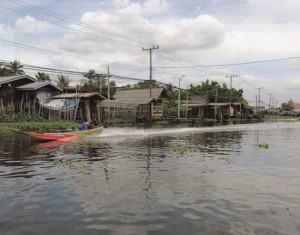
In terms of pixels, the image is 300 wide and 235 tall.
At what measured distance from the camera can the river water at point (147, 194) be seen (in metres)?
7.96

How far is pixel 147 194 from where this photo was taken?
10586mm

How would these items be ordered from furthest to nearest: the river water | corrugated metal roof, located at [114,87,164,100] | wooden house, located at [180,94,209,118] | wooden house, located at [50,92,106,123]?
1. wooden house, located at [180,94,209,118]
2. corrugated metal roof, located at [114,87,164,100]
3. wooden house, located at [50,92,106,123]
4. the river water

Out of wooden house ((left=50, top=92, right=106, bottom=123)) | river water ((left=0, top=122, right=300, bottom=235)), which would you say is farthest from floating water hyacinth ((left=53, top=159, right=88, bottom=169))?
wooden house ((left=50, top=92, right=106, bottom=123))

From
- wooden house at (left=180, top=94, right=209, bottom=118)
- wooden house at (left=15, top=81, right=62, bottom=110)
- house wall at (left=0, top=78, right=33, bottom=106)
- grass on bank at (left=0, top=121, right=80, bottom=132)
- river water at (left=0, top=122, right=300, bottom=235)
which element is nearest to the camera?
river water at (left=0, top=122, right=300, bottom=235)

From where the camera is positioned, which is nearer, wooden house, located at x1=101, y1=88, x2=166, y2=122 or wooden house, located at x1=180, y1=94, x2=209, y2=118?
wooden house, located at x1=101, y1=88, x2=166, y2=122

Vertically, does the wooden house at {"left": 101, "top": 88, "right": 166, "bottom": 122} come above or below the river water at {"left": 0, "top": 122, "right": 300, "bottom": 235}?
above

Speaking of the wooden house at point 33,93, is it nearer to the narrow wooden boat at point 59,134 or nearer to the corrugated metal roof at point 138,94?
the narrow wooden boat at point 59,134

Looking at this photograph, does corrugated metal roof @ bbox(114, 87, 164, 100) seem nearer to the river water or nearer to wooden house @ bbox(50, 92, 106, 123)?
wooden house @ bbox(50, 92, 106, 123)

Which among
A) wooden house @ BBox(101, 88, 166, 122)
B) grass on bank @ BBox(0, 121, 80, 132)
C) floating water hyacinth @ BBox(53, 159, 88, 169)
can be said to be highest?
wooden house @ BBox(101, 88, 166, 122)

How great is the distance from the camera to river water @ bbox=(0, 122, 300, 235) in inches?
313

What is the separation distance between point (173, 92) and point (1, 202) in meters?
78.4

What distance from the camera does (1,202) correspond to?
9.52 meters

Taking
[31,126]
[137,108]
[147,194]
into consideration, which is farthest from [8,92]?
[147,194]

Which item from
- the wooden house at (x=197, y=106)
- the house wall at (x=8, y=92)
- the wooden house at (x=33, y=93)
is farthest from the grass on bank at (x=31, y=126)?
the wooden house at (x=197, y=106)
